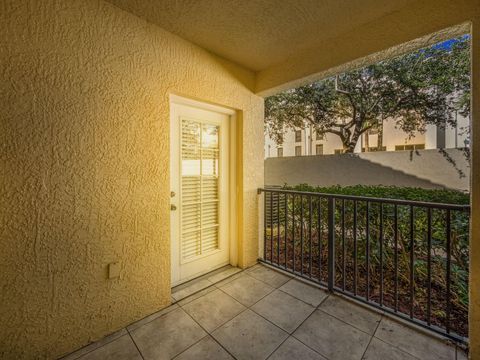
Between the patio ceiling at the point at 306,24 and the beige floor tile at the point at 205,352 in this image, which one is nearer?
the beige floor tile at the point at 205,352

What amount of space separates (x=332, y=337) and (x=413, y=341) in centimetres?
57

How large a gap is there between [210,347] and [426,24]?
2863 mm

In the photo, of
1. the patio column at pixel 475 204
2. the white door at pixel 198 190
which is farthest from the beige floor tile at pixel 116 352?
the patio column at pixel 475 204

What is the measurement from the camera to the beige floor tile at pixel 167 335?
1513 mm

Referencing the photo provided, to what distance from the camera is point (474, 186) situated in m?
1.44

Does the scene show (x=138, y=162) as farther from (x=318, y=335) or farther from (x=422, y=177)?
(x=422, y=177)

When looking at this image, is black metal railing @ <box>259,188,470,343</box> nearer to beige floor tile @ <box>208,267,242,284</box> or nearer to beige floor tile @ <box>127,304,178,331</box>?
beige floor tile @ <box>208,267,242,284</box>

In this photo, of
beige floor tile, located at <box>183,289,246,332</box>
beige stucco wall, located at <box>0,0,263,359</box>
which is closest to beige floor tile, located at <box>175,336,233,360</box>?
beige floor tile, located at <box>183,289,246,332</box>

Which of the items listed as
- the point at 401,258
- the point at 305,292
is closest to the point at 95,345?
the point at 305,292

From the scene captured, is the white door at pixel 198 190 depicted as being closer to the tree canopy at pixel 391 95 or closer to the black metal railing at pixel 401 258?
the black metal railing at pixel 401 258

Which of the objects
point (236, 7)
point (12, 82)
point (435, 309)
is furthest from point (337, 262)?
point (12, 82)

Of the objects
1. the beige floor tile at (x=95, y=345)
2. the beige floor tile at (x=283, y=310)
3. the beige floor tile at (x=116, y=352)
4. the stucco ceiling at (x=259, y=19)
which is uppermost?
the stucco ceiling at (x=259, y=19)

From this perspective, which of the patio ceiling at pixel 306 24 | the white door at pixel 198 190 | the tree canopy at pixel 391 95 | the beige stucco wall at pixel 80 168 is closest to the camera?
the beige stucco wall at pixel 80 168

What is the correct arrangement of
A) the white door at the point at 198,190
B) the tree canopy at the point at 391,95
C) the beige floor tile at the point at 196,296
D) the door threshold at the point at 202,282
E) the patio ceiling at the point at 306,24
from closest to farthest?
the patio ceiling at the point at 306,24 < the beige floor tile at the point at 196,296 < the door threshold at the point at 202,282 < the white door at the point at 198,190 < the tree canopy at the point at 391,95
